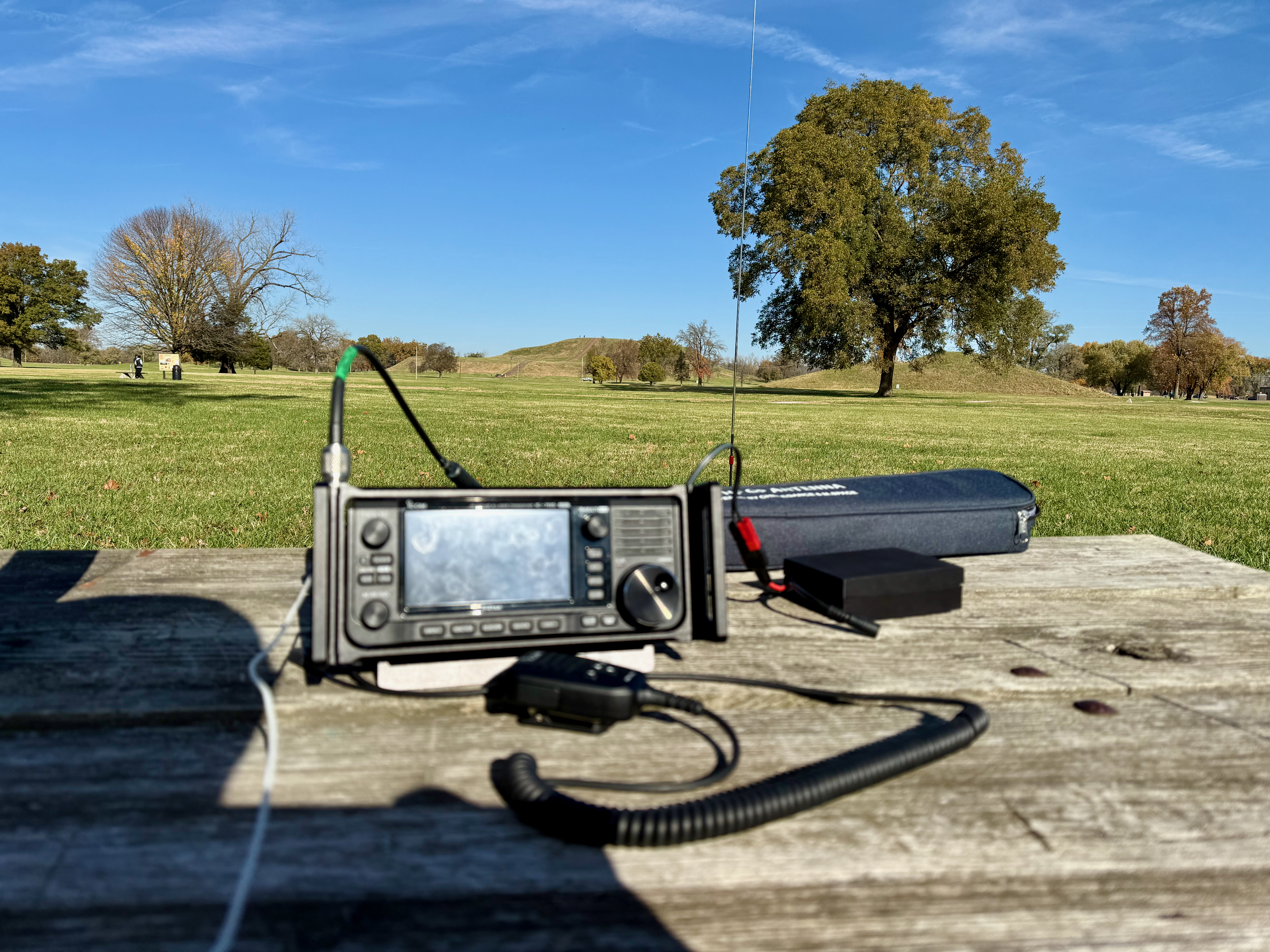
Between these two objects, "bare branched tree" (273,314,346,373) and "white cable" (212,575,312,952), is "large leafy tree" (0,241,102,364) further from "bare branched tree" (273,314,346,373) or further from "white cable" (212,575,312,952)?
"white cable" (212,575,312,952)

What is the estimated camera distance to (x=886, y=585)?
1.30 m

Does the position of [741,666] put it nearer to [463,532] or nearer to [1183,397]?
[463,532]

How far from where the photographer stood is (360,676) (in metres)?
0.98

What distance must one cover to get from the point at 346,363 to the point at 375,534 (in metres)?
0.29

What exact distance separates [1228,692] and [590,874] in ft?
2.85

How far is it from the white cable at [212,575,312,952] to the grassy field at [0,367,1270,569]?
1858 mm

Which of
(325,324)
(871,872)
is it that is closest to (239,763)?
(871,872)

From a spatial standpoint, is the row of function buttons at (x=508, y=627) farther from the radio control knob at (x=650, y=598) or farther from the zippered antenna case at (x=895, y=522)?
the zippered antenna case at (x=895, y=522)

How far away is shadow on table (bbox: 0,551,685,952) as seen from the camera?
0.54 m

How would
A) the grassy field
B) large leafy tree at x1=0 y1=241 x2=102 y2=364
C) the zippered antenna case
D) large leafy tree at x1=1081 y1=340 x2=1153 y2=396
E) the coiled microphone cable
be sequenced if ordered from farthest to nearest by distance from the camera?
large leafy tree at x1=1081 y1=340 x2=1153 y2=396 < large leafy tree at x1=0 y1=241 x2=102 y2=364 < the grassy field < the zippered antenna case < the coiled microphone cable

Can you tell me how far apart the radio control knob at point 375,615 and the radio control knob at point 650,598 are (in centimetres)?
29

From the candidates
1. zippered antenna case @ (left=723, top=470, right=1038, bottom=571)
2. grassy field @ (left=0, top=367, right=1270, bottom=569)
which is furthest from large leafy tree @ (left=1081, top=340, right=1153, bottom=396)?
zippered antenna case @ (left=723, top=470, right=1038, bottom=571)

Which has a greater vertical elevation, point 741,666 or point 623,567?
point 623,567

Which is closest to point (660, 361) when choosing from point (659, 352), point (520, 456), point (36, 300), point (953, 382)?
point (659, 352)
